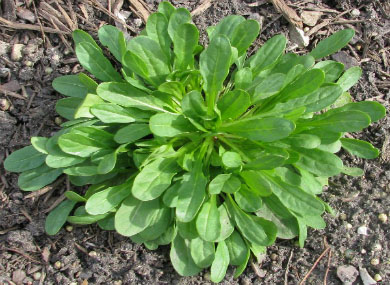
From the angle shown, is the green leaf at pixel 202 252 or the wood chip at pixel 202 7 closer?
the green leaf at pixel 202 252

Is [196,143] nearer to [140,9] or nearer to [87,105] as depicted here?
[87,105]

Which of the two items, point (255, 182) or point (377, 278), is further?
point (377, 278)

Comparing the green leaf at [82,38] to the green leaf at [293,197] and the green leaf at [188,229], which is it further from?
the green leaf at [293,197]

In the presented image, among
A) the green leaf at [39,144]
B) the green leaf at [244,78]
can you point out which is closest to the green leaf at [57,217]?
the green leaf at [39,144]

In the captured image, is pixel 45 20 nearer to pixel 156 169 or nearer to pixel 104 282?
pixel 156 169

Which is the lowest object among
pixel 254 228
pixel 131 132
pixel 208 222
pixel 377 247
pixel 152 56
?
pixel 377 247

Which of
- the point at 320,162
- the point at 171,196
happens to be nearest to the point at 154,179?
the point at 171,196

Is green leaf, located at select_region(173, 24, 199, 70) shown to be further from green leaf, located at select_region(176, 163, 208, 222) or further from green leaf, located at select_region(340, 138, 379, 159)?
green leaf, located at select_region(340, 138, 379, 159)
